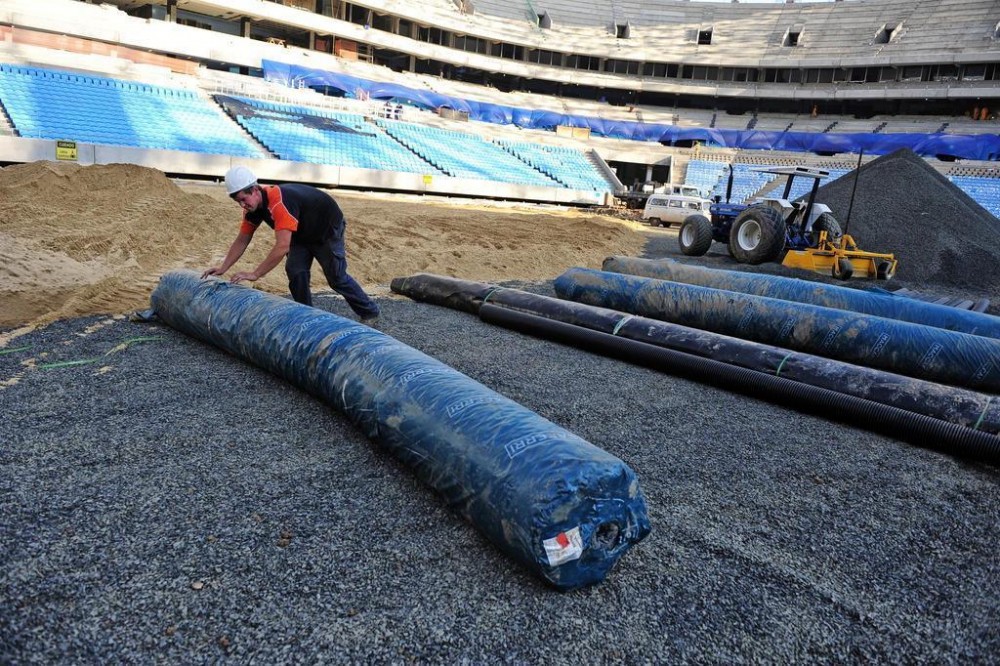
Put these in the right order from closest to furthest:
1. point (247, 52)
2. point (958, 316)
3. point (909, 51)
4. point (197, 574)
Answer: point (197, 574) < point (958, 316) < point (247, 52) < point (909, 51)

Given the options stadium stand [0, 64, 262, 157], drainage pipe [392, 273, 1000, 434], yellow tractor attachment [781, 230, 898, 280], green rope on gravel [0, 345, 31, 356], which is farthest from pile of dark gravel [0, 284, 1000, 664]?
stadium stand [0, 64, 262, 157]

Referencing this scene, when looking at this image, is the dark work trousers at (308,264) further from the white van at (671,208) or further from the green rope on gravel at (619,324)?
the white van at (671,208)

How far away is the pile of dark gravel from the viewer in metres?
1.98

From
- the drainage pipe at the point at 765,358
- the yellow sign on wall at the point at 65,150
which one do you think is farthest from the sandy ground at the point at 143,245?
the yellow sign on wall at the point at 65,150

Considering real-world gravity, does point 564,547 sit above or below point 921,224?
below

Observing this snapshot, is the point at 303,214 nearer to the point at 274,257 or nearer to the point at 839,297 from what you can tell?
the point at 274,257

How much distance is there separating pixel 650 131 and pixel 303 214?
35.0 meters

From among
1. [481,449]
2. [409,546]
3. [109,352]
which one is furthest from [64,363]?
[481,449]

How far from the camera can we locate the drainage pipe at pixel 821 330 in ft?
15.7

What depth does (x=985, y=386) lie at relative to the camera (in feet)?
15.5

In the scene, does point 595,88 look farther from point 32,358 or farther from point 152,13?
point 32,358

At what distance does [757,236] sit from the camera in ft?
36.3

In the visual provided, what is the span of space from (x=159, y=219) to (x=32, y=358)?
16.3ft

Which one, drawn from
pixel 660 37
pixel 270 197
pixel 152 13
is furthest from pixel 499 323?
pixel 660 37
